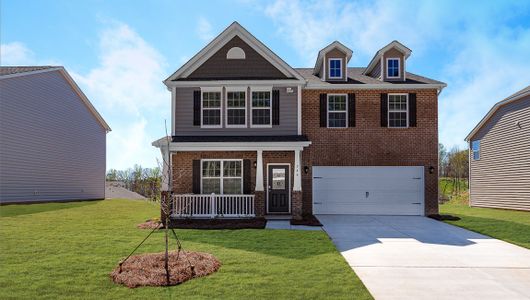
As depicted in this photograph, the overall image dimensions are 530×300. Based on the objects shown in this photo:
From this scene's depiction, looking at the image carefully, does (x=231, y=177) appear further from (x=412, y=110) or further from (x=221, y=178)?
(x=412, y=110)

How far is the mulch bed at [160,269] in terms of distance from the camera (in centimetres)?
638

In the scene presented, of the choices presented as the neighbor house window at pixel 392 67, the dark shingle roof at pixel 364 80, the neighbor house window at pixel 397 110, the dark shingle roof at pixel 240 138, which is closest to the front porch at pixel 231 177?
the dark shingle roof at pixel 240 138

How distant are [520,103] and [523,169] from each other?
3.44m

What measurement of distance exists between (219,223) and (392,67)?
10.6 meters

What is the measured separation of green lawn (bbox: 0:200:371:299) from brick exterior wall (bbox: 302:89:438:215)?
568 centimetres

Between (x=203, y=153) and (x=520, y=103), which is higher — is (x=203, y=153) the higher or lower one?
the lower one

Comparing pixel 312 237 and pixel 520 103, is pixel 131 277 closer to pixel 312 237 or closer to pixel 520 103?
pixel 312 237

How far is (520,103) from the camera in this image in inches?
758

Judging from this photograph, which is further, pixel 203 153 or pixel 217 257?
pixel 203 153

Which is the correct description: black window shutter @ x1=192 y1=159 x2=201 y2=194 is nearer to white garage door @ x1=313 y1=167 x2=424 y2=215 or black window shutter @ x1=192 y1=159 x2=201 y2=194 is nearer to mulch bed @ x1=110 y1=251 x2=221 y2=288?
white garage door @ x1=313 y1=167 x2=424 y2=215

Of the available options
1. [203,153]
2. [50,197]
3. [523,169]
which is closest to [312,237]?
[203,153]

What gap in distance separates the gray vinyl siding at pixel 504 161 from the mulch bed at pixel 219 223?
48.2 ft

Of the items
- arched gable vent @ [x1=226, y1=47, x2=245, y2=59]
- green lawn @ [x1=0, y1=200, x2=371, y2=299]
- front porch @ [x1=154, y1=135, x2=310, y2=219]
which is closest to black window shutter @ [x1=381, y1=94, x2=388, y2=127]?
front porch @ [x1=154, y1=135, x2=310, y2=219]

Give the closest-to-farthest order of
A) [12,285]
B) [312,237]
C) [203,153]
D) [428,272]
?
[12,285] → [428,272] → [312,237] → [203,153]
